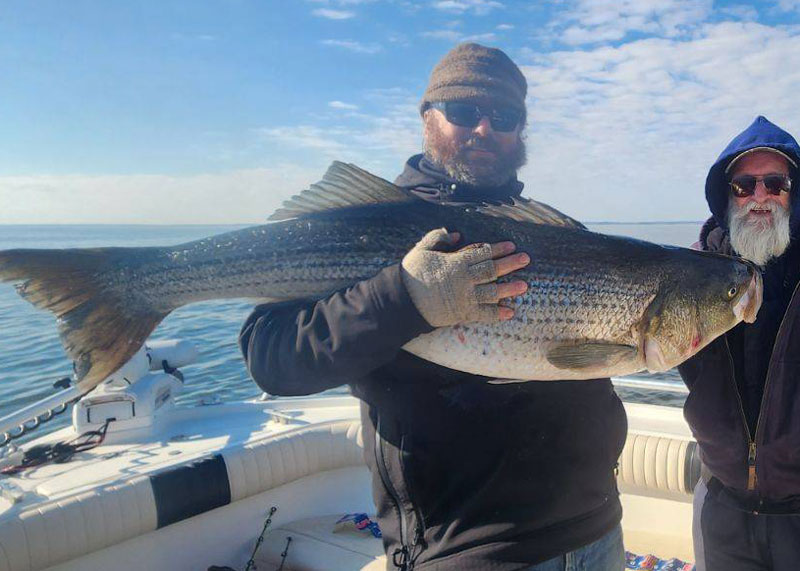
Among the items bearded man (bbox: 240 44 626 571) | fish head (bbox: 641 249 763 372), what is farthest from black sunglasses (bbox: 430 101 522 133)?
fish head (bbox: 641 249 763 372)

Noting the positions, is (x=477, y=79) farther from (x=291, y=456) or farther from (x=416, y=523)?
(x=291, y=456)

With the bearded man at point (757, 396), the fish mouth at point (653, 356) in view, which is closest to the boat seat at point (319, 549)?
the bearded man at point (757, 396)

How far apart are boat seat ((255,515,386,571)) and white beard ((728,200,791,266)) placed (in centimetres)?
341

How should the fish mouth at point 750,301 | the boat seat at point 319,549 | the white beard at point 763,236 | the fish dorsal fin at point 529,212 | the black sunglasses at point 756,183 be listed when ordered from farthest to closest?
the boat seat at point 319,549 < the black sunglasses at point 756,183 < the white beard at point 763,236 < the fish mouth at point 750,301 < the fish dorsal fin at point 529,212

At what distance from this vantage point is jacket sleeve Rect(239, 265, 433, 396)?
6.92ft

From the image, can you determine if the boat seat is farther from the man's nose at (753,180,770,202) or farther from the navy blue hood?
the man's nose at (753,180,770,202)

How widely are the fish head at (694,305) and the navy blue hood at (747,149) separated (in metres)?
1.10

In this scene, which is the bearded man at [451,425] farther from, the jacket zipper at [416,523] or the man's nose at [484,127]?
the man's nose at [484,127]

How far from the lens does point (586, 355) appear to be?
2365 millimetres

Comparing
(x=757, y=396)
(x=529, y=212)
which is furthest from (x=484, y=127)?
(x=757, y=396)

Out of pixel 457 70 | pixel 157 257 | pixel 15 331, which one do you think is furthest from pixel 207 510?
pixel 15 331

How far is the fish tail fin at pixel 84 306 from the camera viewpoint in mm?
2402

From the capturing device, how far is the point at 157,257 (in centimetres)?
258

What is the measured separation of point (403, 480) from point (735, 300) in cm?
170
